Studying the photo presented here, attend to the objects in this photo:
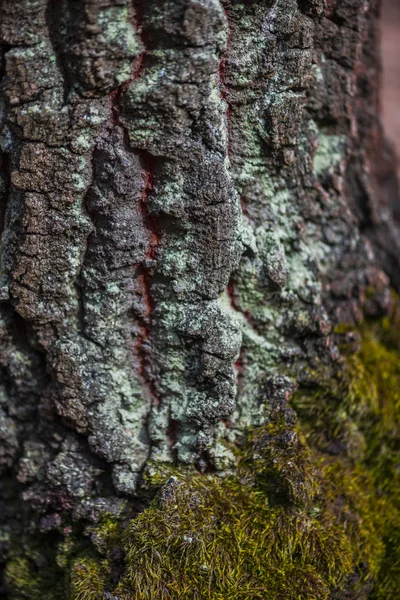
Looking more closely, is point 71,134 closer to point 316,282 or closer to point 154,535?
point 316,282

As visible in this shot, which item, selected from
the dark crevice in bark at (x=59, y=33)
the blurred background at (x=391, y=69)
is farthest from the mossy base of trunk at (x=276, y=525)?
the blurred background at (x=391, y=69)

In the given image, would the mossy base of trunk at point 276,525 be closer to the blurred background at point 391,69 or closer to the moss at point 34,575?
the moss at point 34,575

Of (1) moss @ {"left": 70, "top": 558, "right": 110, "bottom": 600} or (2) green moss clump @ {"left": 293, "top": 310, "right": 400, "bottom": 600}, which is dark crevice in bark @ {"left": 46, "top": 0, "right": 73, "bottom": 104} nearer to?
(2) green moss clump @ {"left": 293, "top": 310, "right": 400, "bottom": 600}

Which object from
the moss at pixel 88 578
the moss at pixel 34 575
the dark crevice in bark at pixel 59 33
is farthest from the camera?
the moss at pixel 34 575

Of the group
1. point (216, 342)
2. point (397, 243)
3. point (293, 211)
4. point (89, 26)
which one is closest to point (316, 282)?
point (293, 211)

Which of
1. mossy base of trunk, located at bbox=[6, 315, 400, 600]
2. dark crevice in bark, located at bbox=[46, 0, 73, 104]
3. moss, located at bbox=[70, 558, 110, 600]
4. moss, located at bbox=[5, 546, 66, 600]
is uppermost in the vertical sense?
dark crevice in bark, located at bbox=[46, 0, 73, 104]

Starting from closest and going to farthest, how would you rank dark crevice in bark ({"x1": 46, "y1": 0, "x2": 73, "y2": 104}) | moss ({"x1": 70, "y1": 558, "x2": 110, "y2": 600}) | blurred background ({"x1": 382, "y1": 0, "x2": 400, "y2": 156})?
dark crevice in bark ({"x1": 46, "y1": 0, "x2": 73, "y2": 104})
moss ({"x1": 70, "y1": 558, "x2": 110, "y2": 600})
blurred background ({"x1": 382, "y1": 0, "x2": 400, "y2": 156})

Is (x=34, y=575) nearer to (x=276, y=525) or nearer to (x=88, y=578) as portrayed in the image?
(x=88, y=578)

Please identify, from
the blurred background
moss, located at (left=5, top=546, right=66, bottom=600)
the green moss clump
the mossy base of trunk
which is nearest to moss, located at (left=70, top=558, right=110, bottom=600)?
the mossy base of trunk
